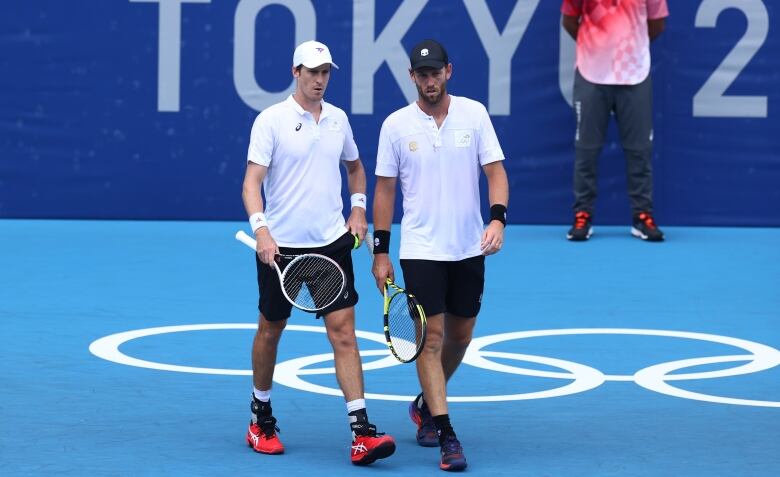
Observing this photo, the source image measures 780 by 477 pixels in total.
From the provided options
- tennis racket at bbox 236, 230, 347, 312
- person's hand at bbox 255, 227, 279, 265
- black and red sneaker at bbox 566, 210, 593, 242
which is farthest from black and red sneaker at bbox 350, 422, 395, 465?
black and red sneaker at bbox 566, 210, 593, 242

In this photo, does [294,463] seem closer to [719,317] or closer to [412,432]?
[412,432]

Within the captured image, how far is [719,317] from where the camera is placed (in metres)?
9.62

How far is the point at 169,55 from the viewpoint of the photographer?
13609 mm

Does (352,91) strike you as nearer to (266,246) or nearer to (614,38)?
(614,38)

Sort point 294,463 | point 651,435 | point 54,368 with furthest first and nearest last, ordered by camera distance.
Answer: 1. point 54,368
2. point 651,435
3. point 294,463

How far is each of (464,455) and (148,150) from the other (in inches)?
318

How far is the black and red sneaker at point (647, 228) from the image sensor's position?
12844 mm

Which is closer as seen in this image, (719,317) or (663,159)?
(719,317)

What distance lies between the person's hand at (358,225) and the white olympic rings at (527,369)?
1.03 m

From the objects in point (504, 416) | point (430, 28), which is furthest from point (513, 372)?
point (430, 28)

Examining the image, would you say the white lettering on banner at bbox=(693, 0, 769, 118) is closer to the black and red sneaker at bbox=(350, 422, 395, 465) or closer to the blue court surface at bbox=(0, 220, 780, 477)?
the blue court surface at bbox=(0, 220, 780, 477)

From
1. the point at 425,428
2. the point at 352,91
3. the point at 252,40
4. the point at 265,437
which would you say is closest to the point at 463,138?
the point at 425,428

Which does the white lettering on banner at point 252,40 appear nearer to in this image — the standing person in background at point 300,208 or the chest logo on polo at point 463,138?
the standing person in background at point 300,208

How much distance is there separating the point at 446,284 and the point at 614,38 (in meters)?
6.55
